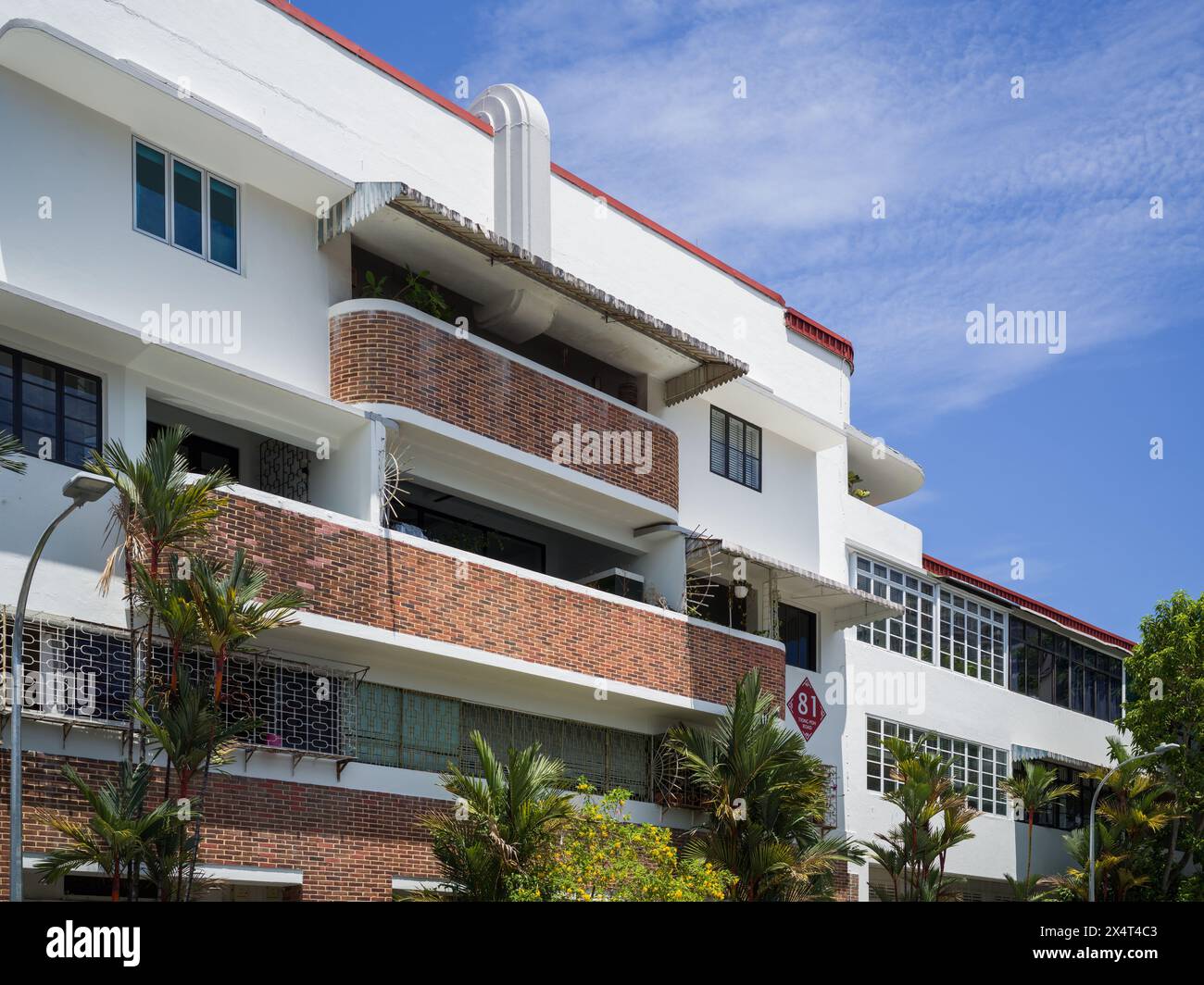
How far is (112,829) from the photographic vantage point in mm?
16344

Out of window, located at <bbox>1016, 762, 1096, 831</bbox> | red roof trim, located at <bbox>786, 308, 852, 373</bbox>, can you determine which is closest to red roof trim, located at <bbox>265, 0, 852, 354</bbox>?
red roof trim, located at <bbox>786, 308, 852, 373</bbox>

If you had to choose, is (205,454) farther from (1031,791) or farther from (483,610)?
(1031,791)

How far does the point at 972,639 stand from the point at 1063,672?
5.13 metres

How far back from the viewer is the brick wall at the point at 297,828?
674 inches

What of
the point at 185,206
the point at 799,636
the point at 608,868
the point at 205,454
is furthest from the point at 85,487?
the point at 799,636

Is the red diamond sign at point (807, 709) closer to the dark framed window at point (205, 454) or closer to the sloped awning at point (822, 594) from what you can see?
the sloped awning at point (822, 594)

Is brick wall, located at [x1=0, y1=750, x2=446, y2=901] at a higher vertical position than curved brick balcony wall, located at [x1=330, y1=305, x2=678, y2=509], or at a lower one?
lower

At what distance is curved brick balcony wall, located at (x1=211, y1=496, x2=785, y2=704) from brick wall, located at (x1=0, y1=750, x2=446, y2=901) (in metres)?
2.34

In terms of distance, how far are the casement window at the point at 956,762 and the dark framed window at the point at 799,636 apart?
6.08 ft

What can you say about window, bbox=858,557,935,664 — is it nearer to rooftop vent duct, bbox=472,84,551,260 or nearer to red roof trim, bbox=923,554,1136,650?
red roof trim, bbox=923,554,1136,650

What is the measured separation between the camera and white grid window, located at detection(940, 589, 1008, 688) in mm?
35469

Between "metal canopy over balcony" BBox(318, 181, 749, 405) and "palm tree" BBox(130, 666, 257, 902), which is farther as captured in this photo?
"metal canopy over balcony" BBox(318, 181, 749, 405)

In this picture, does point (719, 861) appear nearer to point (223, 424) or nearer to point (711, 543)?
point (711, 543)
